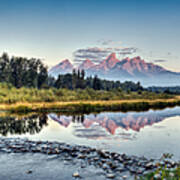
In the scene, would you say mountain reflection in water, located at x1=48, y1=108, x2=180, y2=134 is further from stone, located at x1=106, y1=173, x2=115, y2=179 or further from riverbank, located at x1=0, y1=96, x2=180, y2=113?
stone, located at x1=106, y1=173, x2=115, y2=179

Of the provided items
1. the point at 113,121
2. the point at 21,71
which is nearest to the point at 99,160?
the point at 113,121

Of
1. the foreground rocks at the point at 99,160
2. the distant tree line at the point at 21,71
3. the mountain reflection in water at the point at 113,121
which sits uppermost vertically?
the distant tree line at the point at 21,71

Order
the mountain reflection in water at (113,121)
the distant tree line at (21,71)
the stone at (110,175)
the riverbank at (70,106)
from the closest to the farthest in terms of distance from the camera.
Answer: the stone at (110,175) → the mountain reflection in water at (113,121) → the riverbank at (70,106) → the distant tree line at (21,71)

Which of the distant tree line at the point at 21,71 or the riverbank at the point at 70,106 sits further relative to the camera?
the distant tree line at the point at 21,71

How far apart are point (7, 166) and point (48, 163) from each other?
1.93m

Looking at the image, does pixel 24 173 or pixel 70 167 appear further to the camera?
pixel 70 167

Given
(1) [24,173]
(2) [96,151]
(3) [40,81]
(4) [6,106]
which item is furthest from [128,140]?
(3) [40,81]

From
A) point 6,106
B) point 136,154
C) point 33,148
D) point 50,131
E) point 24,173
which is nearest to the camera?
point 24,173

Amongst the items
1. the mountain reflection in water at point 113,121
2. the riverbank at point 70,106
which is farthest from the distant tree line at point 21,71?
the mountain reflection in water at point 113,121

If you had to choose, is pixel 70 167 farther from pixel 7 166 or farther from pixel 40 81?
pixel 40 81

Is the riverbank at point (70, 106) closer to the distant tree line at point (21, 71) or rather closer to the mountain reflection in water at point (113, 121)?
the mountain reflection in water at point (113, 121)

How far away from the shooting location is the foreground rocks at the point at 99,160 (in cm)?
952

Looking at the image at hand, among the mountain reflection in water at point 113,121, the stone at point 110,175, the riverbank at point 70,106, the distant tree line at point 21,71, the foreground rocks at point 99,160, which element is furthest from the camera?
the distant tree line at point 21,71

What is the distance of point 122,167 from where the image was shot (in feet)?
33.2
